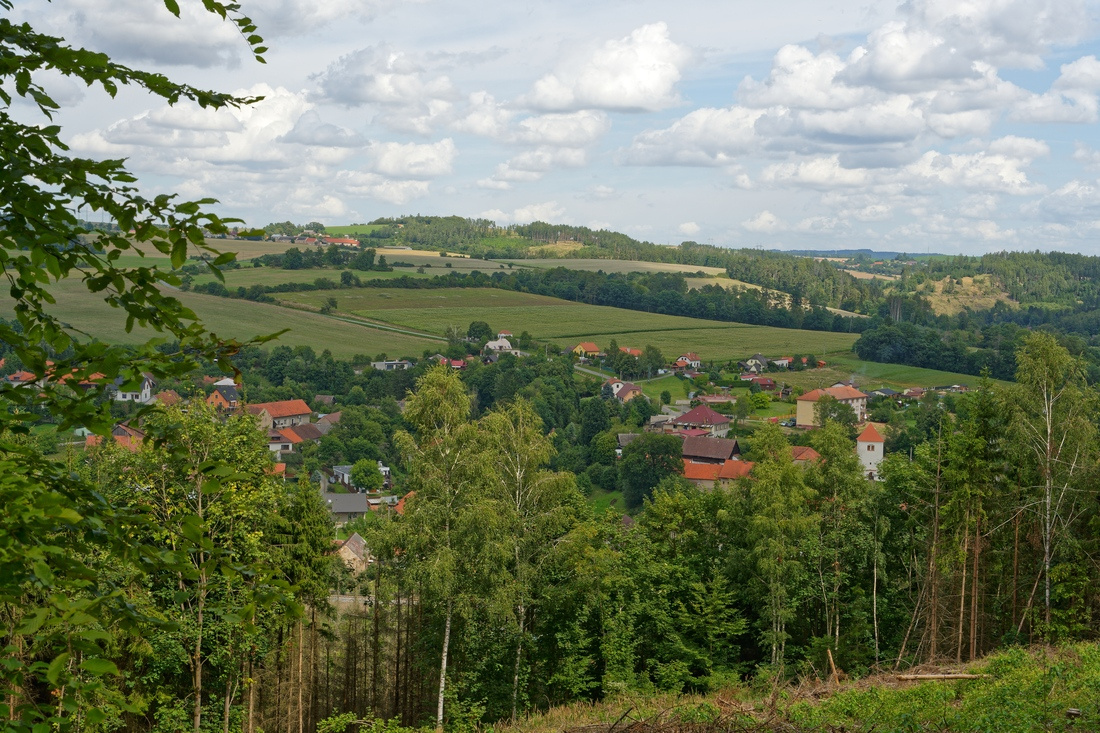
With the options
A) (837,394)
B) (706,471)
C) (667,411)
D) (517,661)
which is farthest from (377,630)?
(837,394)

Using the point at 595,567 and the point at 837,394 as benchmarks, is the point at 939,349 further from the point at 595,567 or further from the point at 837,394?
the point at 595,567

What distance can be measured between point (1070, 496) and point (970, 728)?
47.4 ft

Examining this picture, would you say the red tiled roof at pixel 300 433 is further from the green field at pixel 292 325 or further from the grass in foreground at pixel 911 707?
the grass in foreground at pixel 911 707

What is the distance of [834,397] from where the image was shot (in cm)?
8088

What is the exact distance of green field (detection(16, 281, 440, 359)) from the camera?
284 feet

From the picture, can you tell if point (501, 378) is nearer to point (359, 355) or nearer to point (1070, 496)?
point (359, 355)

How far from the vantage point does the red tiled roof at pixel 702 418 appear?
8182 cm

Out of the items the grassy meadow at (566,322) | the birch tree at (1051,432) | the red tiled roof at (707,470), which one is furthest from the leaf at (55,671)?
the grassy meadow at (566,322)

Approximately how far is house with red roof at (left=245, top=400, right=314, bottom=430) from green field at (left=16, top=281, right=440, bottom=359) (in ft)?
23.1

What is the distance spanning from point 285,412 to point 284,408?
0.45 metres

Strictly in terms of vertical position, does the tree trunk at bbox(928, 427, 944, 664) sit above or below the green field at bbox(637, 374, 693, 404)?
above

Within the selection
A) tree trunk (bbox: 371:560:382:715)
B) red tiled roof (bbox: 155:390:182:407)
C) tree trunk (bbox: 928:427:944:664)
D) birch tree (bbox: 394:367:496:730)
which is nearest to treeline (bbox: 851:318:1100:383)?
tree trunk (bbox: 928:427:944:664)

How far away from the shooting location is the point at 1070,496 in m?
21.7

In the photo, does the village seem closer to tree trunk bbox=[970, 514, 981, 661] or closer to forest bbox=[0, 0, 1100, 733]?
forest bbox=[0, 0, 1100, 733]
